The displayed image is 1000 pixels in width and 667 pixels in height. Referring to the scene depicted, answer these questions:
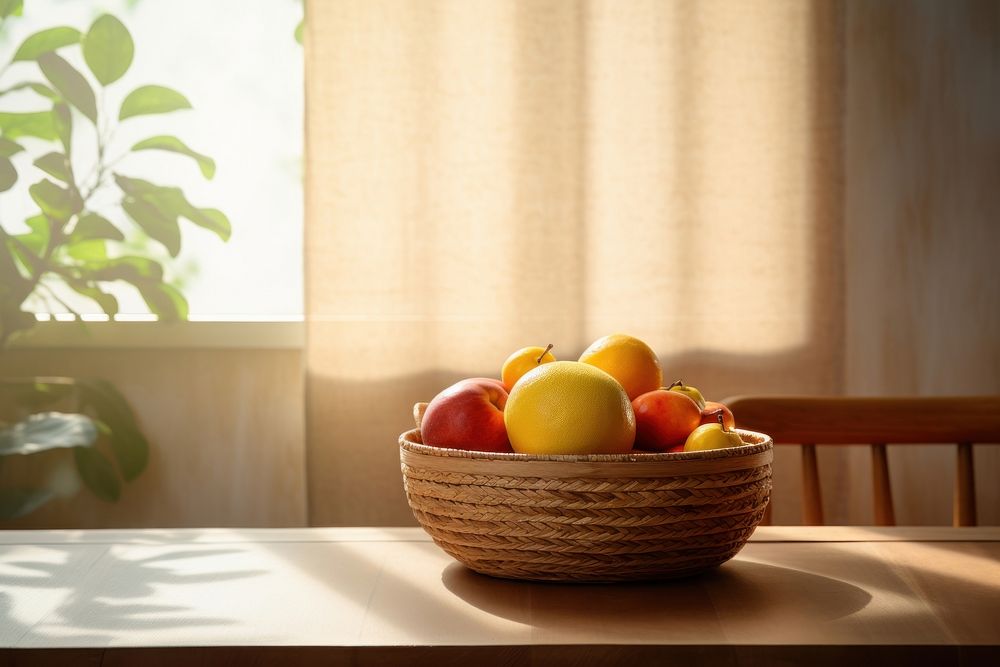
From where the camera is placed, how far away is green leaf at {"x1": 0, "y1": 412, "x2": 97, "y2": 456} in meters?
2.09

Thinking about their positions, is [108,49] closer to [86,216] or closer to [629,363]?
[86,216]

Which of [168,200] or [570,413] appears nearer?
[570,413]

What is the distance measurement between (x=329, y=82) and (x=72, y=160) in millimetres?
606

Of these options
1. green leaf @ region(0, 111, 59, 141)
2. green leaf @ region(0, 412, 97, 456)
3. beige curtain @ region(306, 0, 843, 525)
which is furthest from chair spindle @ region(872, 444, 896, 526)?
green leaf @ region(0, 111, 59, 141)

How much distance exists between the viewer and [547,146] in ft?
7.16

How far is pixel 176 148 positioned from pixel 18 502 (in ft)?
2.76

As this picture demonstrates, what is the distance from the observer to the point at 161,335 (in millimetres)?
2201

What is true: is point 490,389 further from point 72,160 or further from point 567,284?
point 72,160

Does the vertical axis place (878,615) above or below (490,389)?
below

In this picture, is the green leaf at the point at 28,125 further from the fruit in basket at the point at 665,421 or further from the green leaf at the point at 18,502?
the fruit in basket at the point at 665,421

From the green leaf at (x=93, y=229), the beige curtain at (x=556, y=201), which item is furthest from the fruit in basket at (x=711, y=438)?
the green leaf at (x=93, y=229)

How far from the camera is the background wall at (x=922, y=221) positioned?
6.66ft

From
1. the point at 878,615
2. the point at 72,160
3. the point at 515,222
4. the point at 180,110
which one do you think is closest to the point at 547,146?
the point at 515,222

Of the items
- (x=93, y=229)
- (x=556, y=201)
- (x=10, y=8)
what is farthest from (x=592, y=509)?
(x=10, y=8)
